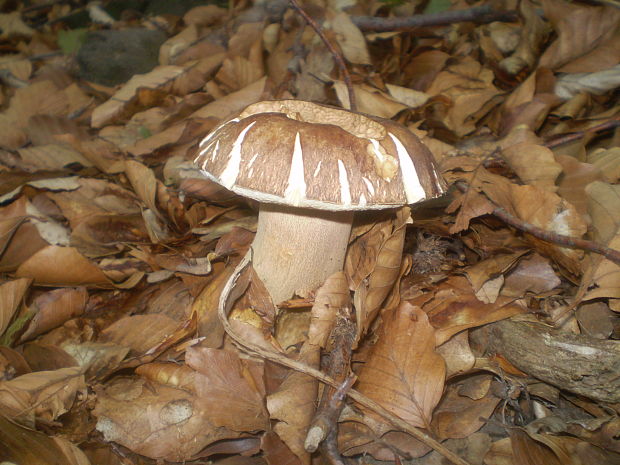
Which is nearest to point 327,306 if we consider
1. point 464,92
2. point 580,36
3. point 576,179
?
point 576,179

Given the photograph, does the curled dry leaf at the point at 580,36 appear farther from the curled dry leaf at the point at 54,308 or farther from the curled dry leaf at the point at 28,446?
the curled dry leaf at the point at 28,446

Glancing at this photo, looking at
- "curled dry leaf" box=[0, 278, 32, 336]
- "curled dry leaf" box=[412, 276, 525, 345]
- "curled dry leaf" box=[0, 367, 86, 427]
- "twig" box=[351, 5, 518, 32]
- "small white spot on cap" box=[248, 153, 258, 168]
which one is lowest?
"curled dry leaf" box=[412, 276, 525, 345]

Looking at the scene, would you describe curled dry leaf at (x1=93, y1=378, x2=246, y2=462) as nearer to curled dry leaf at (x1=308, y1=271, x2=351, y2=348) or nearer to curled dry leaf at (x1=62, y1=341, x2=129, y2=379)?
curled dry leaf at (x1=62, y1=341, x2=129, y2=379)

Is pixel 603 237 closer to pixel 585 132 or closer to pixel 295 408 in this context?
pixel 585 132

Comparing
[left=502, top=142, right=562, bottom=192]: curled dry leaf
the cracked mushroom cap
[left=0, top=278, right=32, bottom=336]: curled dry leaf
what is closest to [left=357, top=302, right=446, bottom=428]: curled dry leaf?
the cracked mushroom cap

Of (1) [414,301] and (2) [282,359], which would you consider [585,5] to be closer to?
(1) [414,301]

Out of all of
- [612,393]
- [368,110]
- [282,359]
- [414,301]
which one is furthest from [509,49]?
[282,359]

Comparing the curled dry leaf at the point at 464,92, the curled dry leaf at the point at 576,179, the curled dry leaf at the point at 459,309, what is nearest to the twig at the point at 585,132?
the curled dry leaf at the point at 576,179
